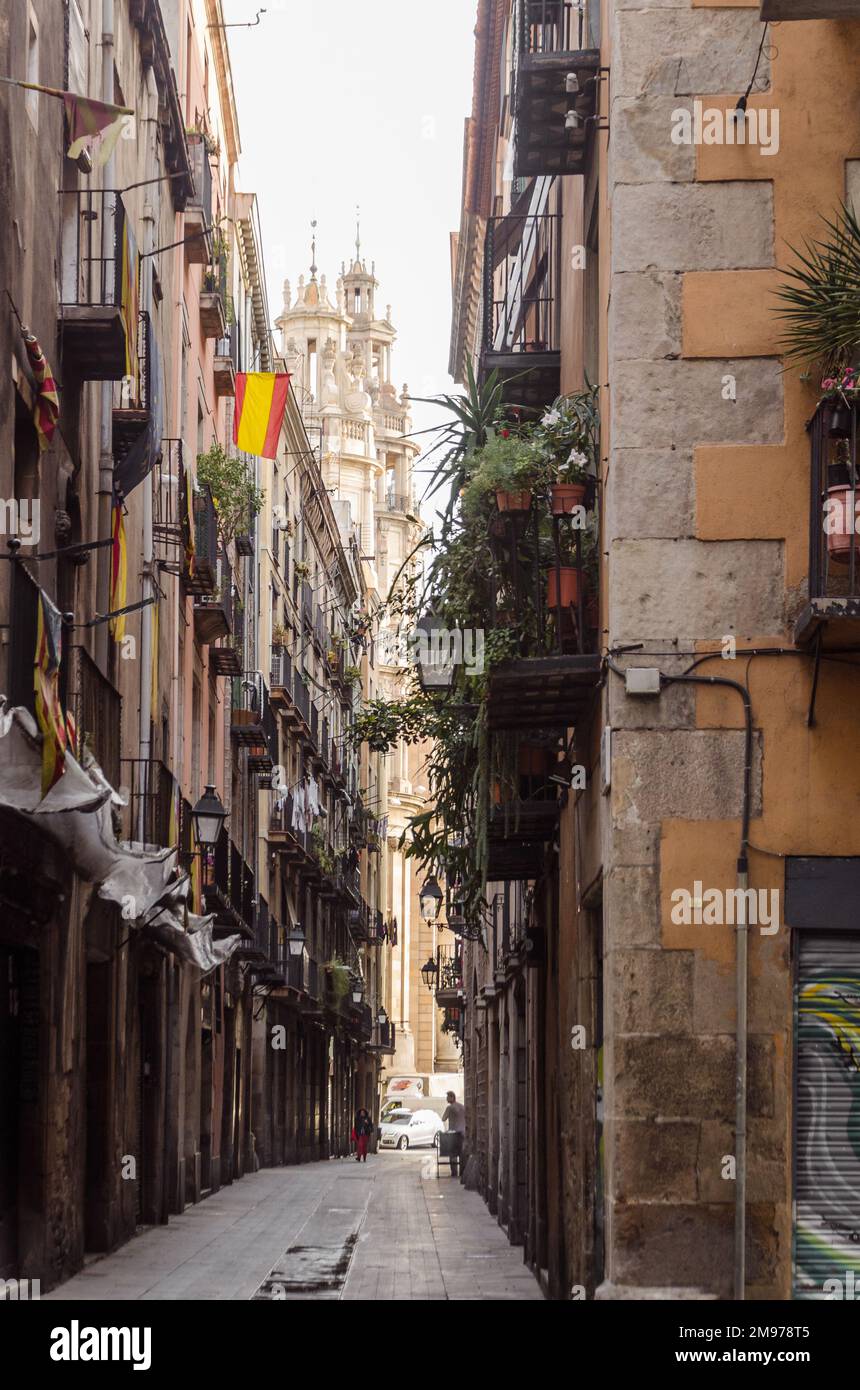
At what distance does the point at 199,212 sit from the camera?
2875 cm

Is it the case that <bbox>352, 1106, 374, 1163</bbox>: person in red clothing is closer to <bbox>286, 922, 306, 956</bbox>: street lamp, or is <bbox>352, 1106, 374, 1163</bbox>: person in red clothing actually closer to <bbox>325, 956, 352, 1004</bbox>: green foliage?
<bbox>325, 956, 352, 1004</bbox>: green foliage

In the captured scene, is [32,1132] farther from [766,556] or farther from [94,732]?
[766,556]

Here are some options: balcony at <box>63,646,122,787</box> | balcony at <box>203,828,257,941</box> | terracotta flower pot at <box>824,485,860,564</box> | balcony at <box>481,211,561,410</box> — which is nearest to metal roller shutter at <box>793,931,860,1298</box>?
terracotta flower pot at <box>824,485,860,564</box>

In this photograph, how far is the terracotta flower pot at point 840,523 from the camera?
10.5 meters

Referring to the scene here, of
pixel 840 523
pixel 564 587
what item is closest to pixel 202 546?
pixel 564 587

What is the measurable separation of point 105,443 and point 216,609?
10.0 m

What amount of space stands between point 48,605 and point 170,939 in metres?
8.25

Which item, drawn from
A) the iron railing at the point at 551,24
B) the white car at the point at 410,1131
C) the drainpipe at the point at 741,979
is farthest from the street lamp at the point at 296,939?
the drainpipe at the point at 741,979

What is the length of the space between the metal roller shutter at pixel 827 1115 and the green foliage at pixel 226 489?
19.0 metres

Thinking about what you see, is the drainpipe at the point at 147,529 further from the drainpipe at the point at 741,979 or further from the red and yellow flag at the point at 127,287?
the drainpipe at the point at 741,979
